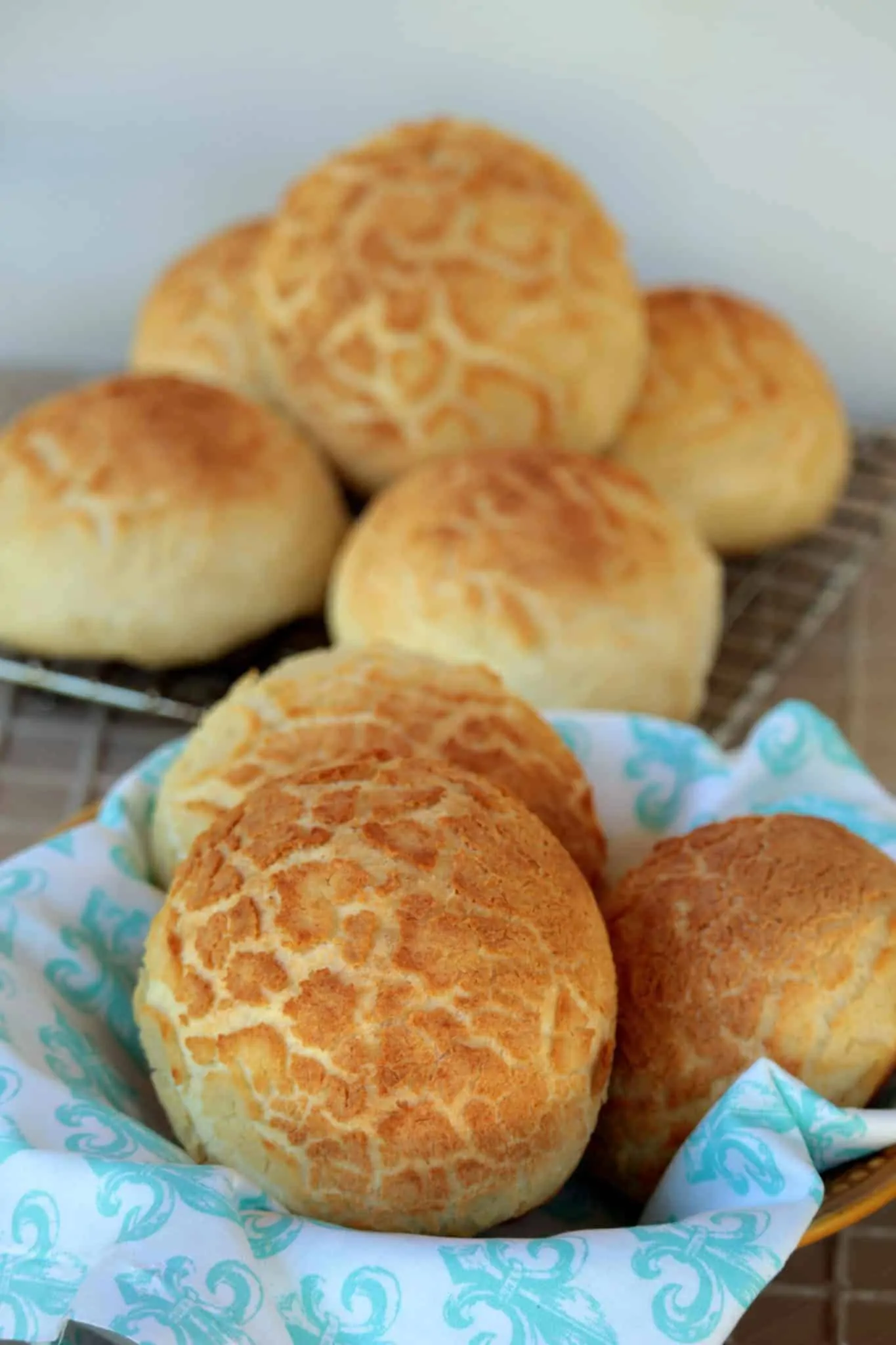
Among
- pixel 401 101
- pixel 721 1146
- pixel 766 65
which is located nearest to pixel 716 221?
pixel 766 65

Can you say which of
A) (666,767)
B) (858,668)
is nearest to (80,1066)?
(666,767)

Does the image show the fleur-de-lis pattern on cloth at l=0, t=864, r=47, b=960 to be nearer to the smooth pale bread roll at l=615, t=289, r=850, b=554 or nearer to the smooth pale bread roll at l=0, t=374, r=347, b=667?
the smooth pale bread roll at l=0, t=374, r=347, b=667

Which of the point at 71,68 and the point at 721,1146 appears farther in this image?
the point at 71,68

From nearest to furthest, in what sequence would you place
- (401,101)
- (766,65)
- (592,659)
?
(592,659) < (766,65) < (401,101)

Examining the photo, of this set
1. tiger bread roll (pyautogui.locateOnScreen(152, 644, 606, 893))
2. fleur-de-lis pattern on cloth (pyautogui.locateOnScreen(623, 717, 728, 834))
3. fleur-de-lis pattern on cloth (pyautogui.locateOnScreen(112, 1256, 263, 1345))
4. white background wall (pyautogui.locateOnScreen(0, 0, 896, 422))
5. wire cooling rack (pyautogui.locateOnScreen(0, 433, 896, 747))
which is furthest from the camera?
white background wall (pyautogui.locateOnScreen(0, 0, 896, 422))

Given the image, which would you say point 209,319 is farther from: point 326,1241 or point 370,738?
point 326,1241

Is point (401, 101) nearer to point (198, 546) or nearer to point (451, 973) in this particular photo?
point (198, 546)

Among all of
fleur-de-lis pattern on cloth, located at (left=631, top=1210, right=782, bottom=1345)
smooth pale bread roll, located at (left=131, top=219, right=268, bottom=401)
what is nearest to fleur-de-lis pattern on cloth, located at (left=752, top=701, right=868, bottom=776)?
fleur-de-lis pattern on cloth, located at (left=631, top=1210, right=782, bottom=1345)
